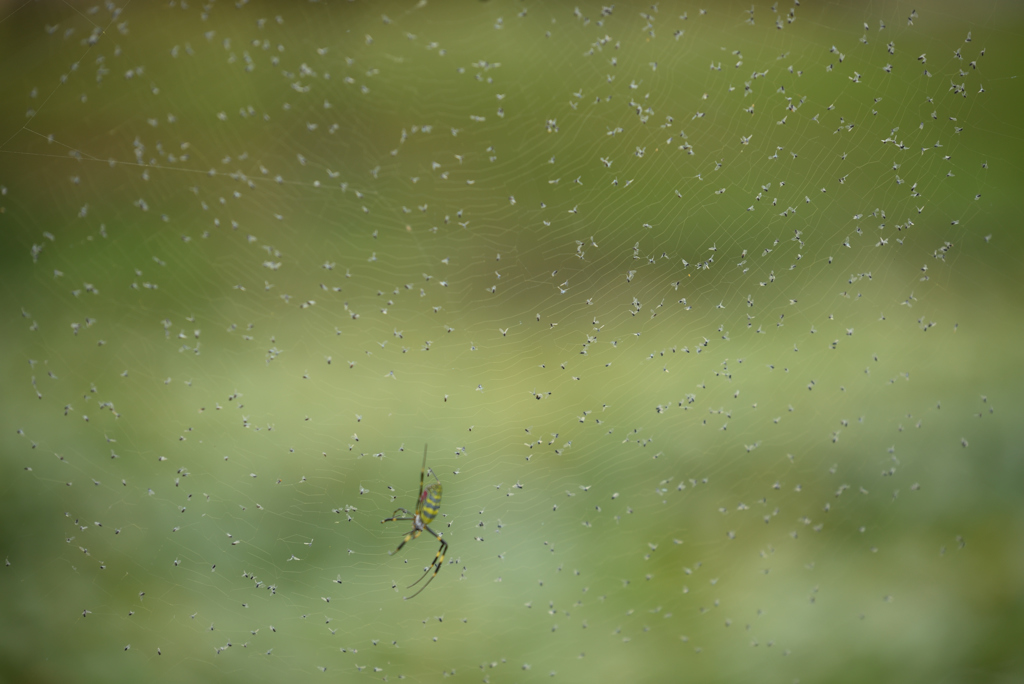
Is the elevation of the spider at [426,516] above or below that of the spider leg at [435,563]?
above

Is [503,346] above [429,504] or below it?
above

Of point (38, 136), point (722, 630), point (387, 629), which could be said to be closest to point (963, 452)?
point (722, 630)

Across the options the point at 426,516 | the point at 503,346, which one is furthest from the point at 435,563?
the point at 503,346

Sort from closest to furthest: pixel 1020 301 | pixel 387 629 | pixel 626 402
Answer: pixel 387 629 < pixel 626 402 < pixel 1020 301

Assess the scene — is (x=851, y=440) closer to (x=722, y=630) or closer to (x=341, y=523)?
(x=722, y=630)

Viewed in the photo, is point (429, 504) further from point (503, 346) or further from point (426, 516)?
point (503, 346)
